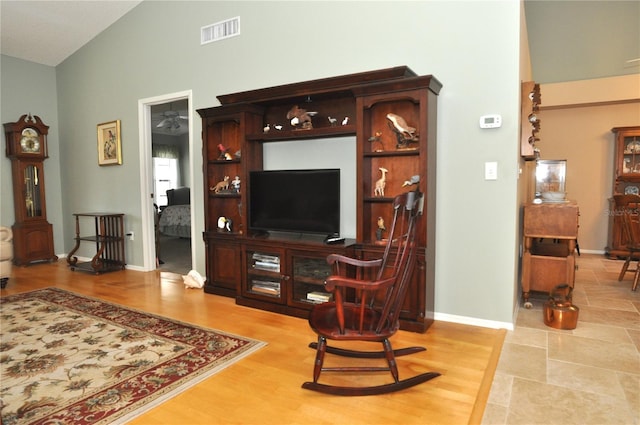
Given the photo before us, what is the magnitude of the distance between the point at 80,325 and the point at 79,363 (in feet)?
2.59

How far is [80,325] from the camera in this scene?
314 cm

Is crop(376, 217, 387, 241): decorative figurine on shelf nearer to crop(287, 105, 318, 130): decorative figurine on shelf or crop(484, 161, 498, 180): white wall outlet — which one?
crop(484, 161, 498, 180): white wall outlet

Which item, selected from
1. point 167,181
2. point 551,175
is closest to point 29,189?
point 167,181

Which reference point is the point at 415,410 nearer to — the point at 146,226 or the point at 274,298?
the point at 274,298

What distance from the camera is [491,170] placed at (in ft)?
9.80

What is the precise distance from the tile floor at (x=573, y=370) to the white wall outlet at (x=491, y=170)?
116 cm

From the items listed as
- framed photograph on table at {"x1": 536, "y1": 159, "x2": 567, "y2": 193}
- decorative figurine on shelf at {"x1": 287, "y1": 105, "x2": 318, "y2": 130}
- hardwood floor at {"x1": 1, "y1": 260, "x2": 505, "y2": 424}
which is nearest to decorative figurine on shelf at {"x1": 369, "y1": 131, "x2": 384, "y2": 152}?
decorative figurine on shelf at {"x1": 287, "y1": 105, "x2": 318, "y2": 130}

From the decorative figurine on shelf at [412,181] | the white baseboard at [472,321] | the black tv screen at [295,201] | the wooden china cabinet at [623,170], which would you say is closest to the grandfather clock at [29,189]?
the black tv screen at [295,201]

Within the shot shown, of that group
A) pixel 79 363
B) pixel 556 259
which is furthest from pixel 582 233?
pixel 79 363

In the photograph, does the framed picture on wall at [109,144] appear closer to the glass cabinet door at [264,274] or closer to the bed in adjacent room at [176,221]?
the bed in adjacent room at [176,221]

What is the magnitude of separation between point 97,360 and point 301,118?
7.81ft

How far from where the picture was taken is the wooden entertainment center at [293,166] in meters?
2.97

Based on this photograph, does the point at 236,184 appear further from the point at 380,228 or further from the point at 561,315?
the point at 561,315

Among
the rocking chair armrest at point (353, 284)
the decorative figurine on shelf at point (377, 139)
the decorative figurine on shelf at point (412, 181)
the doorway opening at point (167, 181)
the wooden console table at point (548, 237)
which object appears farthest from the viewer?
the doorway opening at point (167, 181)
